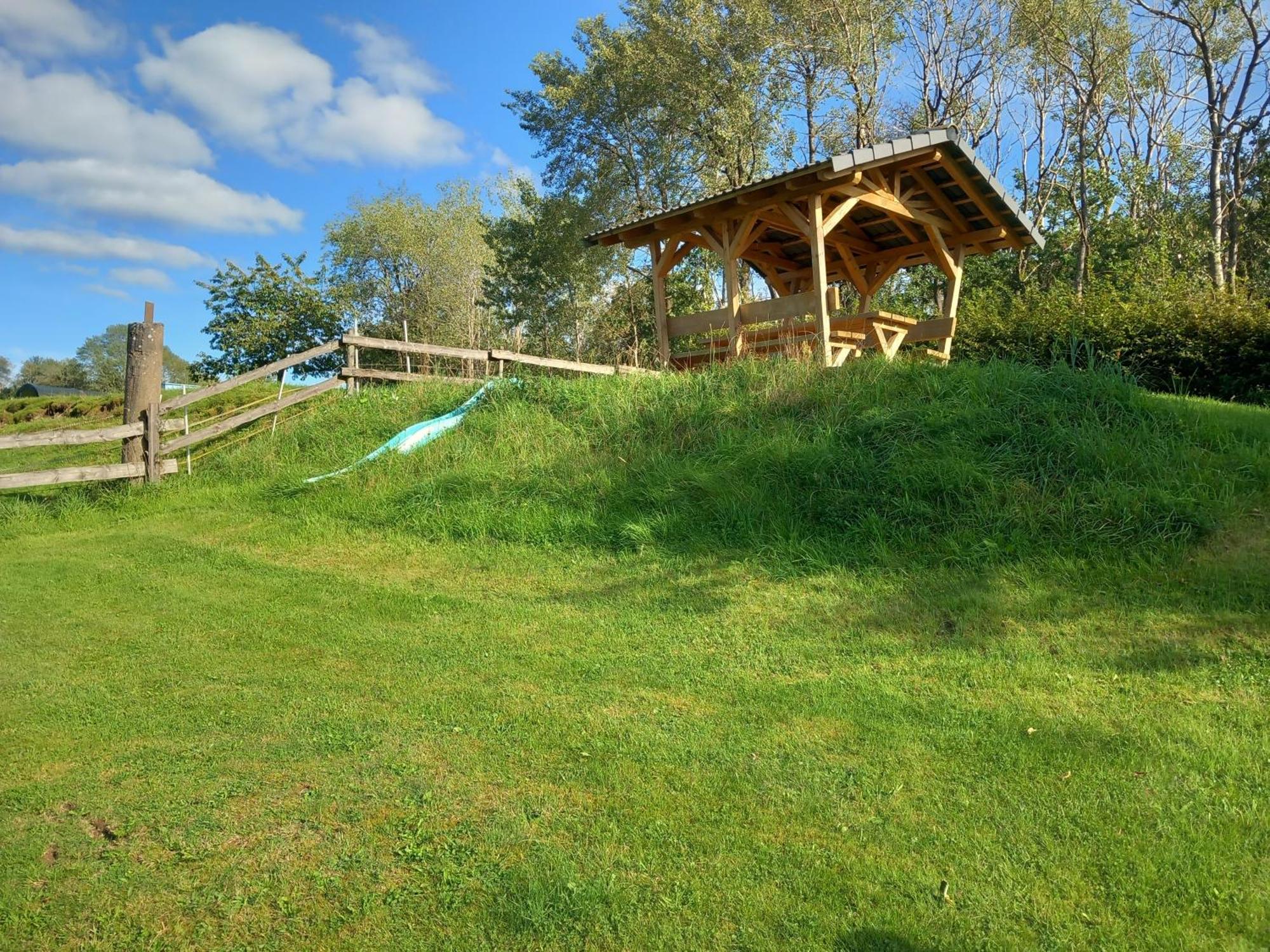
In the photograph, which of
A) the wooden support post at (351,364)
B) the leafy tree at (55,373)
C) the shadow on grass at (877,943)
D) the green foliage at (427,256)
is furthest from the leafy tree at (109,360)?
the shadow on grass at (877,943)

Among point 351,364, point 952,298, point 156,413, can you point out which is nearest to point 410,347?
point 351,364

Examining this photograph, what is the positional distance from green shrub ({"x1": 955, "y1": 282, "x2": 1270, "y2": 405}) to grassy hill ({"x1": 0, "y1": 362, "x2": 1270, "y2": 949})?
366cm

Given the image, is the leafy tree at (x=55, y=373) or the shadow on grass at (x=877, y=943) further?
the leafy tree at (x=55, y=373)

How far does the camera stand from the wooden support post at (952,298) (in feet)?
40.4

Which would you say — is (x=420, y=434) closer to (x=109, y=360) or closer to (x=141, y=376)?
(x=141, y=376)

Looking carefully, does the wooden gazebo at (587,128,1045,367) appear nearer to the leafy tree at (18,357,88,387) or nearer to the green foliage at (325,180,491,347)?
the green foliage at (325,180,491,347)

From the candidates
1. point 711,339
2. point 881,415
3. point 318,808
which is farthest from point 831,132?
point 318,808

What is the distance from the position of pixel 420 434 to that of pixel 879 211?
8.31 meters

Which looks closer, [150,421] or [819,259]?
[150,421]

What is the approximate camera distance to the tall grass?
5.99 meters

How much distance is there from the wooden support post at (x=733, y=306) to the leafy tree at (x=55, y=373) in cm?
5866

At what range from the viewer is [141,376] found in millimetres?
10336

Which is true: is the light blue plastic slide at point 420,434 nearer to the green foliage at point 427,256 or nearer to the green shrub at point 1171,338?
the green shrub at point 1171,338

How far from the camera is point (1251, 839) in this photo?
277 cm
